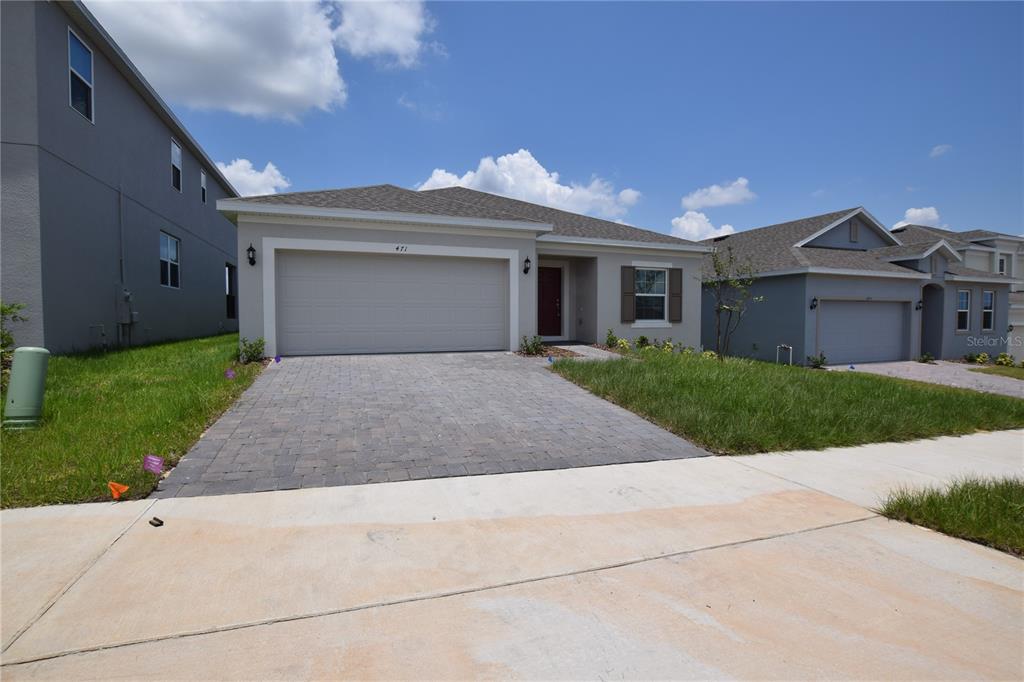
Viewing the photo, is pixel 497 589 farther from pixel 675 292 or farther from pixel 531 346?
pixel 675 292

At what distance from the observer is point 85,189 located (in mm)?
11234

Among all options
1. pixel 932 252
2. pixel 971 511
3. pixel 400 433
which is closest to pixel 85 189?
pixel 400 433

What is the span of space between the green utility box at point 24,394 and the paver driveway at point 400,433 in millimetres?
1850

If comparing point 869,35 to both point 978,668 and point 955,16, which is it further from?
point 978,668

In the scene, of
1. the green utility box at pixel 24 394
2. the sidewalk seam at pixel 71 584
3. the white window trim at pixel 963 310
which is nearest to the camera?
the sidewalk seam at pixel 71 584

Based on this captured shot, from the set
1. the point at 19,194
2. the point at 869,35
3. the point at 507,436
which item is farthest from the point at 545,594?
the point at 869,35

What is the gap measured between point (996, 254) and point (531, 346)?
26134mm

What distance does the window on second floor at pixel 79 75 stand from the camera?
10.7 m

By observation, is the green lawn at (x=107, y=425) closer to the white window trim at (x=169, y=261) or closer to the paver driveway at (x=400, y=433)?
the paver driveway at (x=400, y=433)

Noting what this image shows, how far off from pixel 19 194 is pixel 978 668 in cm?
1405

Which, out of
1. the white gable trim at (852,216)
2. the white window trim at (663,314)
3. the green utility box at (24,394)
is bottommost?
the green utility box at (24,394)

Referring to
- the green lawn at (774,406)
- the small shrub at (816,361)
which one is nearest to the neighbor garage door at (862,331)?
the small shrub at (816,361)

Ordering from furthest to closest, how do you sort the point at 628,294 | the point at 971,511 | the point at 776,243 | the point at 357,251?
1. the point at 776,243
2. the point at 628,294
3. the point at 357,251
4. the point at 971,511

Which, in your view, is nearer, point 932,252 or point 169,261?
point 169,261
